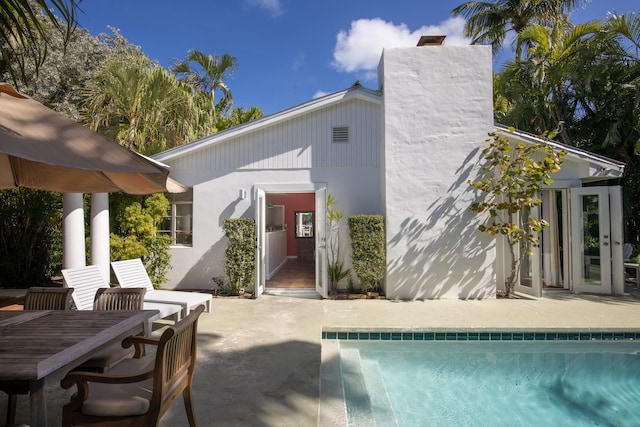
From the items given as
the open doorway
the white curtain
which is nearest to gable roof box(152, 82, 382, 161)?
the open doorway

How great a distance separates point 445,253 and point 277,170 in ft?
14.1

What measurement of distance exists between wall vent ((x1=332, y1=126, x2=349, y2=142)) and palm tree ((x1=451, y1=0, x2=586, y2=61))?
848 centimetres

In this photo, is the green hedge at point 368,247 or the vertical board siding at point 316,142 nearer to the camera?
the green hedge at point 368,247

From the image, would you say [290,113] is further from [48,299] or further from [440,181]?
[48,299]

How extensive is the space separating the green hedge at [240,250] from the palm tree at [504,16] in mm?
11587

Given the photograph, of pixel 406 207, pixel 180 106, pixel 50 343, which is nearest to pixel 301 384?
pixel 50 343

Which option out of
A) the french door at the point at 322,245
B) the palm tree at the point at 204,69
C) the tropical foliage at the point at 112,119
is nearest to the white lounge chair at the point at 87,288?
the tropical foliage at the point at 112,119

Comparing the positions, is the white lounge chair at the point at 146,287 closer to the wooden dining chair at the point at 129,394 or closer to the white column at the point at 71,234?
the white column at the point at 71,234

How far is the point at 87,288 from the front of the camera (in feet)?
16.4

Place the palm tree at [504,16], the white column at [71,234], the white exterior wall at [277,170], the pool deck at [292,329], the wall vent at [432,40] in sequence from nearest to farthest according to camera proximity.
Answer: the pool deck at [292,329] → the white column at [71,234] → the wall vent at [432,40] → the white exterior wall at [277,170] → the palm tree at [504,16]

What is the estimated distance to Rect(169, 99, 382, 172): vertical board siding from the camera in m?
8.19

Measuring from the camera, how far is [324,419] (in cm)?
293

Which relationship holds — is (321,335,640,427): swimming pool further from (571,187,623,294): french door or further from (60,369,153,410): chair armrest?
(571,187,623,294): french door

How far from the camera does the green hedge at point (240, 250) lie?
752 centimetres
